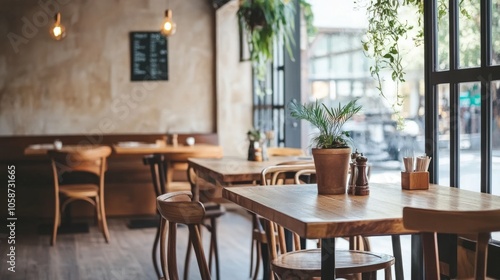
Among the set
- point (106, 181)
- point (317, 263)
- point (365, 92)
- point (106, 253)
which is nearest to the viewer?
point (317, 263)

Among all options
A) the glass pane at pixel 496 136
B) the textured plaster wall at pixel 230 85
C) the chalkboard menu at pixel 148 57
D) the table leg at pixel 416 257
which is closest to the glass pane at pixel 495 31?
the glass pane at pixel 496 136

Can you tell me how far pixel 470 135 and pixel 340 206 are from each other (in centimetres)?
128

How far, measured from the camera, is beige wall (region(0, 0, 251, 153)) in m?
8.40

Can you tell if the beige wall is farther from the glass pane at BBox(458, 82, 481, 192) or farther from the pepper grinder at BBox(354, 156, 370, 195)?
the pepper grinder at BBox(354, 156, 370, 195)

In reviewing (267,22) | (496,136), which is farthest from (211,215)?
(267,22)

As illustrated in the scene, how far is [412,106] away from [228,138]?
7.29 metres

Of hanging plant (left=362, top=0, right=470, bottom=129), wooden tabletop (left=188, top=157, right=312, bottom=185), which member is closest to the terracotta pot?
hanging plant (left=362, top=0, right=470, bottom=129)

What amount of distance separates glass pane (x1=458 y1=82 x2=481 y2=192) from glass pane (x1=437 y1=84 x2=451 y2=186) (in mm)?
104

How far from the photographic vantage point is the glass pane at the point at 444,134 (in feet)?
12.5

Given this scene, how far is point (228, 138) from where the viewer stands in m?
8.96

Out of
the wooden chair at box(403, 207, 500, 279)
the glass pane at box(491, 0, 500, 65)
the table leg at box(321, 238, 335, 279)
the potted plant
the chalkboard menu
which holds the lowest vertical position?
the table leg at box(321, 238, 335, 279)

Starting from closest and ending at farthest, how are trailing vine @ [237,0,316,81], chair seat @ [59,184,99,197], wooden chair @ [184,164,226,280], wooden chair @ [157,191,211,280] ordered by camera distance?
wooden chair @ [157,191,211,280], wooden chair @ [184,164,226,280], chair seat @ [59,184,99,197], trailing vine @ [237,0,316,81]

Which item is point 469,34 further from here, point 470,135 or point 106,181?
point 106,181

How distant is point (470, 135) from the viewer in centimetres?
371
